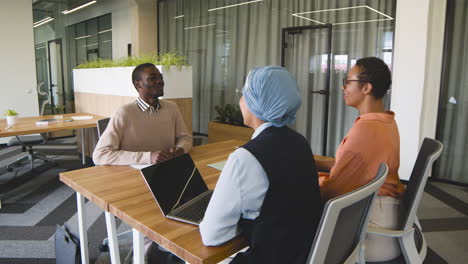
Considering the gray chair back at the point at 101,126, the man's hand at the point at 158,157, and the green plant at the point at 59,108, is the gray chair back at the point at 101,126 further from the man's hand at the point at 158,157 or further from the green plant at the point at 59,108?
the green plant at the point at 59,108

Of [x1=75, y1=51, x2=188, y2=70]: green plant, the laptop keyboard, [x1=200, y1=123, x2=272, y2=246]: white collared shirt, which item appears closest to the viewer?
[x1=200, y1=123, x2=272, y2=246]: white collared shirt

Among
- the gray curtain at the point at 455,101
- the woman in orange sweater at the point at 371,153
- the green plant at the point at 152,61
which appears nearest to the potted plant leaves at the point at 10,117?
the green plant at the point at 152,61

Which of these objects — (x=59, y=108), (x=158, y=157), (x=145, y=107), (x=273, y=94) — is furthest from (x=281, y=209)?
(x=59, y=108)

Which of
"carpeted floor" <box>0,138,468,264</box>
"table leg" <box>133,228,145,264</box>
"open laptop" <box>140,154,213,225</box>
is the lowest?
"carpeted floor" <box>0,138,468,264</box>

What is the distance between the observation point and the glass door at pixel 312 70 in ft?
16.1

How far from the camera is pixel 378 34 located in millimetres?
4426

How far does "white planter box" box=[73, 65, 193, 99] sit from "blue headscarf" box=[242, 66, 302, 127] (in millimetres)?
3314

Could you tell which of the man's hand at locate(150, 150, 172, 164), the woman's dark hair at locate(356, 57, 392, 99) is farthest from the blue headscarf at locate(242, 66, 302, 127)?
the man's hand at locate(150, 150, 172, 164)

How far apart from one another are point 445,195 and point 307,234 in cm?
350

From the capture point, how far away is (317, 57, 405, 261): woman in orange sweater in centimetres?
138

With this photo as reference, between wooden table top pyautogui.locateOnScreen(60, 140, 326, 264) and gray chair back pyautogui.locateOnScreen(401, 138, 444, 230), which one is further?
gray chair back pyautogui.locateOnScreen(401, 138, 444, 230)

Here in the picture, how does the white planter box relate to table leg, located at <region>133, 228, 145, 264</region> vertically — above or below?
above

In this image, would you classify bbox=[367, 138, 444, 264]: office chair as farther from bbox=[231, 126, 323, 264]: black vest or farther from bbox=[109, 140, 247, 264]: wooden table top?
bbox=[109, 140, 247, 264]: wooden table top

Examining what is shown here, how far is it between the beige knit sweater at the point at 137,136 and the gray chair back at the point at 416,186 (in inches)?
52.5
